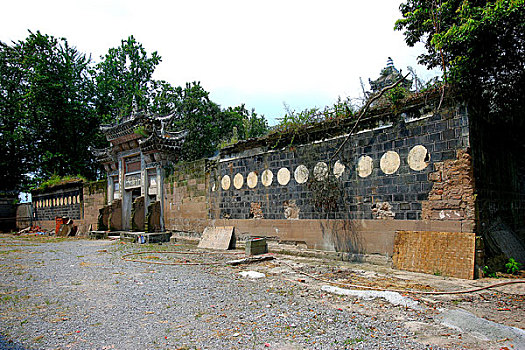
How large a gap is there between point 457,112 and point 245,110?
25.6 metres

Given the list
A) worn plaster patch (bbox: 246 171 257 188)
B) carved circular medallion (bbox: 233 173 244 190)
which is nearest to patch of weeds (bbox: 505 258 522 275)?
worn plaster patch (bbox: 246 171 257 188)

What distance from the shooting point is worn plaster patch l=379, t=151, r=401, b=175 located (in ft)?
23.2

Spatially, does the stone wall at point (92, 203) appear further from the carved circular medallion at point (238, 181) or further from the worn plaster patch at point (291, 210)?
the worn plaster patch at point (291, 210)

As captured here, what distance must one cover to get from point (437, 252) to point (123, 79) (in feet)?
103

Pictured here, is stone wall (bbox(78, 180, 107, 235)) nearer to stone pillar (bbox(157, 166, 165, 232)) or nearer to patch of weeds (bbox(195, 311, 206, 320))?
stone pillar (bbox(157, 166, 165, 232))

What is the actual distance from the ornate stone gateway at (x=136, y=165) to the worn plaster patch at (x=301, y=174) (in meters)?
6.90

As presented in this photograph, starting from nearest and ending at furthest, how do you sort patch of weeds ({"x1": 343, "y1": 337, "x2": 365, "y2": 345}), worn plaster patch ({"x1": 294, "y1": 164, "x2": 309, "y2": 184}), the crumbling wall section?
patch of weeds ({"x1": 343, "y1": 337, "x2": 365, "y2": 345}), the crumbling wall section, worn plaster patch ({"x1": 294, "y1": 164, "x2": 309, "y2": 184})

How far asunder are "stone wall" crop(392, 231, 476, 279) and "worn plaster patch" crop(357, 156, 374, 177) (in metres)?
1.53

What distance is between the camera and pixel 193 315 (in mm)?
4250

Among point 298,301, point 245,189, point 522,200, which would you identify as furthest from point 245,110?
point 298,301

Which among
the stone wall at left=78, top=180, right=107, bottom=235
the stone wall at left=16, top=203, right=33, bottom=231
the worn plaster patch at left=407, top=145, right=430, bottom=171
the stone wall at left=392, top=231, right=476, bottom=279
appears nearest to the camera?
the stone wall at left=392, top=231, right=476, bottom=279

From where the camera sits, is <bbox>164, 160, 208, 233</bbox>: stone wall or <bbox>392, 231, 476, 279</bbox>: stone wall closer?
<bbox>392, 231, 476, 279</bbox>: stone wall

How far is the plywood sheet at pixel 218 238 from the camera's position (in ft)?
34.8

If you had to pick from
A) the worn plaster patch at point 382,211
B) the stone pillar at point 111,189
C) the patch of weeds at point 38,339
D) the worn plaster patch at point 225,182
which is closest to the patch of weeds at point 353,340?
the patch of weeds at point 38,339
